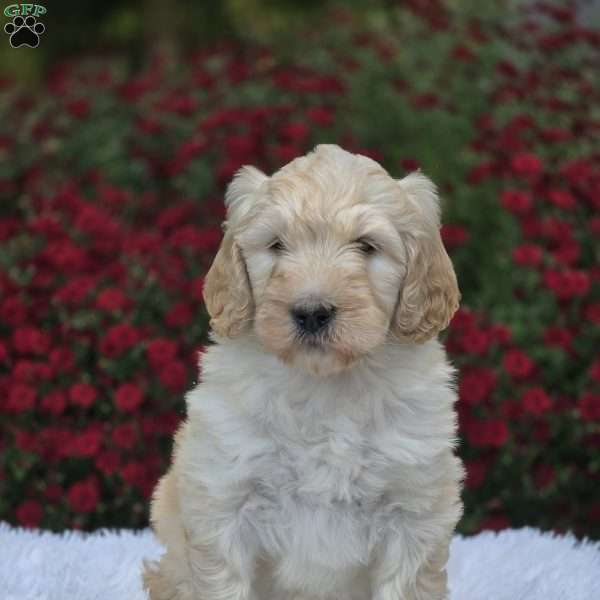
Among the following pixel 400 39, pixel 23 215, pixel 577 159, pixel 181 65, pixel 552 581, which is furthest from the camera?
pixel 181 65

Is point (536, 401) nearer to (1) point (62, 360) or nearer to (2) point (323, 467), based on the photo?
(2) point (323, 467)

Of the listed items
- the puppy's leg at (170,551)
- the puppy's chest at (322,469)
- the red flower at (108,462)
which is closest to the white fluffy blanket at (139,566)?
the red flower at (108,462)

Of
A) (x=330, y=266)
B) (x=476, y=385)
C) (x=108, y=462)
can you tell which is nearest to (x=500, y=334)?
(x=476, y=385)

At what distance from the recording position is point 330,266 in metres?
3.60

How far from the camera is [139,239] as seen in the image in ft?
20.9

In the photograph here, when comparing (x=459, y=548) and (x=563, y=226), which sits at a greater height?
(x=563, y=226)

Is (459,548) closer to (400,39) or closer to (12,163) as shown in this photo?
(12,163)

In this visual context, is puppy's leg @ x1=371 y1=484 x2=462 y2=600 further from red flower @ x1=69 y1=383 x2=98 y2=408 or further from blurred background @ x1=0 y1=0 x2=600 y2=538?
red flower @ x1=69 y1=383 x2=98 y2=408

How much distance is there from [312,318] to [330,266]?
0.21 meters

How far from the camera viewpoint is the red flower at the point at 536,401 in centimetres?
573

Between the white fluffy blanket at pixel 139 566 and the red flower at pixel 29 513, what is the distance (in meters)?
0.32

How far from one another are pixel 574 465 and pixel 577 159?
204 centimetres

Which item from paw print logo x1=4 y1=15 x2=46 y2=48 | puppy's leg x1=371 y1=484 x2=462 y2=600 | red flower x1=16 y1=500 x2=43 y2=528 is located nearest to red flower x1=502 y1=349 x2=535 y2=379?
puppy's leg x1=371 y1=484 x2=462 y2=600

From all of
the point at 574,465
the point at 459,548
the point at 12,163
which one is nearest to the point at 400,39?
the point at 12,163
